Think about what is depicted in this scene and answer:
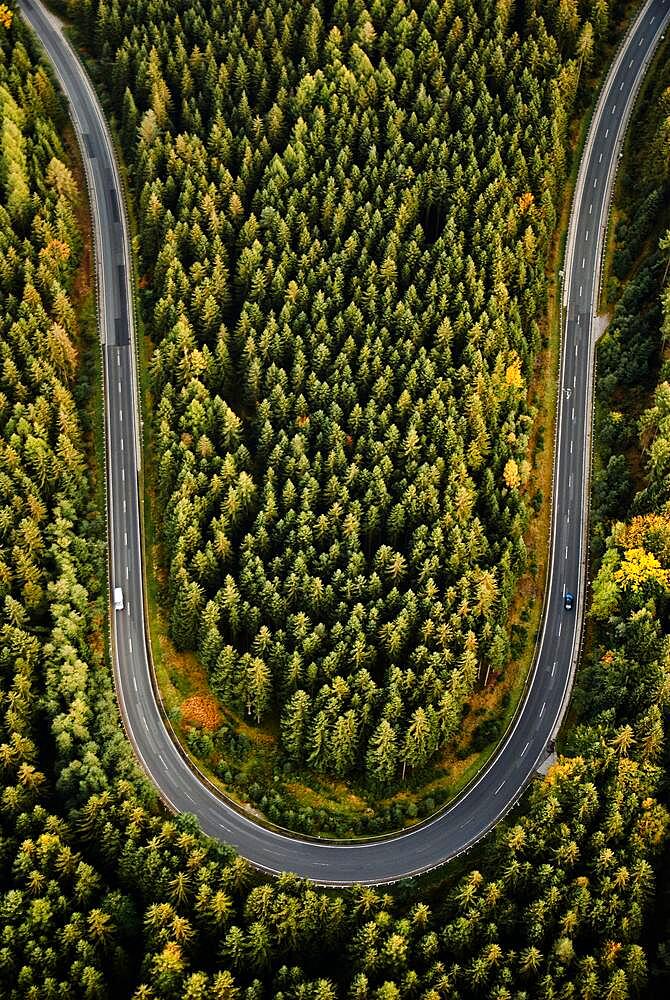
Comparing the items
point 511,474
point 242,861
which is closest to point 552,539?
point 511,474

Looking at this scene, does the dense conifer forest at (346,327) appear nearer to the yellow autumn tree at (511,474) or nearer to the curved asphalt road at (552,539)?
the yellow autumn tree at (511,474)

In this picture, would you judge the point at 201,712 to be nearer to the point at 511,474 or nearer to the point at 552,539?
the point at 511,474

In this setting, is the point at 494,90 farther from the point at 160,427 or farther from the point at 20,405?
the point at 20,405

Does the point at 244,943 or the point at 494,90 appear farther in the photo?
the point at 494,90

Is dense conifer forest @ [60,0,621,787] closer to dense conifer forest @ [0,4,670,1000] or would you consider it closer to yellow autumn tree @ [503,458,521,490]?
yellow autumn tree @ [503,458,521,490]

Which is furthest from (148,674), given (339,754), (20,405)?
(20,405)

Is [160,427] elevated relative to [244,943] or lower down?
elevated

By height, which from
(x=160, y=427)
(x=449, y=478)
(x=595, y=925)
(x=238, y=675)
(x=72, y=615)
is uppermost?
(x=160, y=427)
